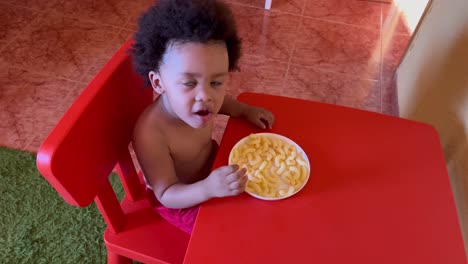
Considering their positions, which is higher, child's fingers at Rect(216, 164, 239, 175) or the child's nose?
the child's nose

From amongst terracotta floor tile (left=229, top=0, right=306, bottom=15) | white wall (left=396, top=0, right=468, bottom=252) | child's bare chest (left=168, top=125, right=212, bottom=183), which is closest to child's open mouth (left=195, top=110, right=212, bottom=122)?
child's bare chest (left=168, top=125, right=212, bottom=183)

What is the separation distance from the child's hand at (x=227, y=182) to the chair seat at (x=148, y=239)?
22 cm

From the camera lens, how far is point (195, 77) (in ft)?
2.25

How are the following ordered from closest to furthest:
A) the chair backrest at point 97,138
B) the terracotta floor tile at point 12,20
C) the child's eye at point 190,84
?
the chair backrest at point 97,138 < the child's eye at point 190,84 < the terracotta floor tile at point 12,20

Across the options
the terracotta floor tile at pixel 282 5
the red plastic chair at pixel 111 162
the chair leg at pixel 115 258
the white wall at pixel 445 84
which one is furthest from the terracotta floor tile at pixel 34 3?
the white wall at pixel 445 84

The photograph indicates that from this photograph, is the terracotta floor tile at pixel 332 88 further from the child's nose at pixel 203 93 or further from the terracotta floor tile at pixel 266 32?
the child's nose at pixel 203 93

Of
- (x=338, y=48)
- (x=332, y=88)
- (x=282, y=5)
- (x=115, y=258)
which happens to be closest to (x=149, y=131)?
(x=115, y=258)

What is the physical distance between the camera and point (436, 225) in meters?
0.67

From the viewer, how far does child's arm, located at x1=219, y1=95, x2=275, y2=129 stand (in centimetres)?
81

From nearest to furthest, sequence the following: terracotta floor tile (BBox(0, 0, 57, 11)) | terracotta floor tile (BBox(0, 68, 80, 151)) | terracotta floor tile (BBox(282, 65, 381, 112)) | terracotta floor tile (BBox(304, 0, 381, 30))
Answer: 1. terracotta floor tile (BBox(0, 68, 80, 151))
2. terracotta floor tile (BBox(282, 65, 381, 112))
3. terracotta floor tile (BBox(0, 0, 57, 11))
4. terracotta floor tile (BBox(304, 0, 381, 30))

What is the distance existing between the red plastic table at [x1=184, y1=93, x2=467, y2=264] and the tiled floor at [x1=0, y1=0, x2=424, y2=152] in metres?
0.84

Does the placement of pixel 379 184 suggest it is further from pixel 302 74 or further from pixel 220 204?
→ pixel 302 74

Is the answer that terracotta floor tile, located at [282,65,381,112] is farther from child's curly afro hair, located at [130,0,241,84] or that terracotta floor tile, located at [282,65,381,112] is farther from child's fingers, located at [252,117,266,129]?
child's curly afro hair, located at [130,0,241,84]

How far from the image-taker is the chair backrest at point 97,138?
583 mm
